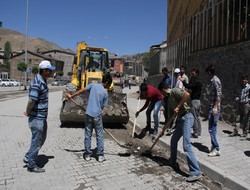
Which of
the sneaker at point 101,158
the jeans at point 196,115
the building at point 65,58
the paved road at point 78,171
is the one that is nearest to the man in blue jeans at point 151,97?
the jeans at point 196,115

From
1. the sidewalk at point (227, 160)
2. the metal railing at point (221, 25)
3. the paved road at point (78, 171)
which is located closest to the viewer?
the paved road at point (78, 171)

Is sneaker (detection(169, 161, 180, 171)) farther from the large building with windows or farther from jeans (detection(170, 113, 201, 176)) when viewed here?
the large building with windows

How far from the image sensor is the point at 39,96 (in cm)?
553

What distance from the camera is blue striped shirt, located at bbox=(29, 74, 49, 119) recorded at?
5449mm

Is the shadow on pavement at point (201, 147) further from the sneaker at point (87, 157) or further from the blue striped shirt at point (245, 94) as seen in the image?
the sneaker at point (87, 157)

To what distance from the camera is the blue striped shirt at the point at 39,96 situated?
215 inches

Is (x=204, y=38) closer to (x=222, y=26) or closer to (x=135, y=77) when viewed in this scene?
(x=222, y=26)

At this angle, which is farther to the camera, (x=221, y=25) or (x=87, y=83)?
(x=87, y=83)

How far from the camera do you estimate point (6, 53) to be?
5344 inches

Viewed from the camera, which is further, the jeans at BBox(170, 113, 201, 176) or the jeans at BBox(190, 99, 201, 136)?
the jeans at BBox(190, 99, 201, 136)

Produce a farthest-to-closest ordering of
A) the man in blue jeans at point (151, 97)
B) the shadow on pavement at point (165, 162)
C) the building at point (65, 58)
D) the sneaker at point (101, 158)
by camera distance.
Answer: the building at point (65, 58) → the man in blue jeans at point (151, 97) → the sneaker at point (101, 158) → the shadow on pavement at point (165, 162)

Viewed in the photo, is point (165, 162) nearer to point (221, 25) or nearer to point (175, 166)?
point (175, 166)

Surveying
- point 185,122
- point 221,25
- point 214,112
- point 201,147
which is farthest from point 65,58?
point 185,122

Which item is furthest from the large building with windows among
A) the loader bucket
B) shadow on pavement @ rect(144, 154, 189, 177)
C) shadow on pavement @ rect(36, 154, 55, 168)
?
shadow on pavement @ rect(36, 154, 55, 168)
